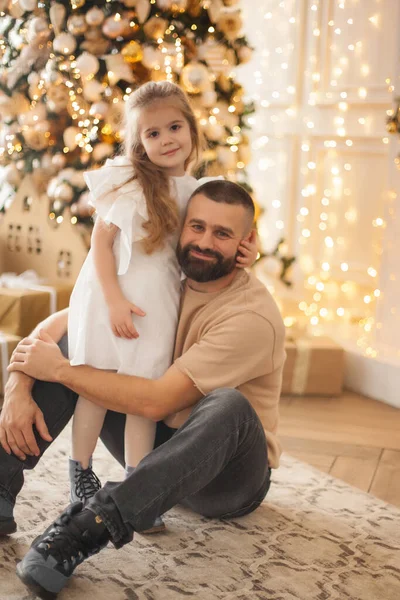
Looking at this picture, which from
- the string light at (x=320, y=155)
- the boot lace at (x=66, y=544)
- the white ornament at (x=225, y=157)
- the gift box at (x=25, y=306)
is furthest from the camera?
the string light at (x=320, y=155)

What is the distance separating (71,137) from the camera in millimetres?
3443

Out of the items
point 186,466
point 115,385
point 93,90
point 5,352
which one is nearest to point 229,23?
point 93,90

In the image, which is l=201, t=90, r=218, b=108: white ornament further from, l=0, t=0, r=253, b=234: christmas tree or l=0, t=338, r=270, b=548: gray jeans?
l=0, t=338, r=270, b=548: gray jeans

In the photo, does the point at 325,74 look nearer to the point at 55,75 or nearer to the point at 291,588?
the point at 55,75

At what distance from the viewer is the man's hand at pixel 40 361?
73.3 inches

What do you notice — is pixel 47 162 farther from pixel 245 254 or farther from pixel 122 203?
pixel 245 254

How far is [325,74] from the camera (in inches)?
158

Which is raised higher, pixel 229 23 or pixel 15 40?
pixel 229 23

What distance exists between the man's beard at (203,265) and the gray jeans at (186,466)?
11.2 inches

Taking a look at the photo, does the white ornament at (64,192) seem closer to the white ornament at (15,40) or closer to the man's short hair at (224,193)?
the white ornament at (15,40)

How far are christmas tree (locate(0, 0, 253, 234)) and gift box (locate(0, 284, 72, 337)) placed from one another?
403mm

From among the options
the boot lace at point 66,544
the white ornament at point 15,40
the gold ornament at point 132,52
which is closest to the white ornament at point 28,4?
the white ornament at point 15,40

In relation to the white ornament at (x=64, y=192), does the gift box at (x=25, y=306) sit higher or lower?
lower

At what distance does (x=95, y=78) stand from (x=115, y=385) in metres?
2.01
